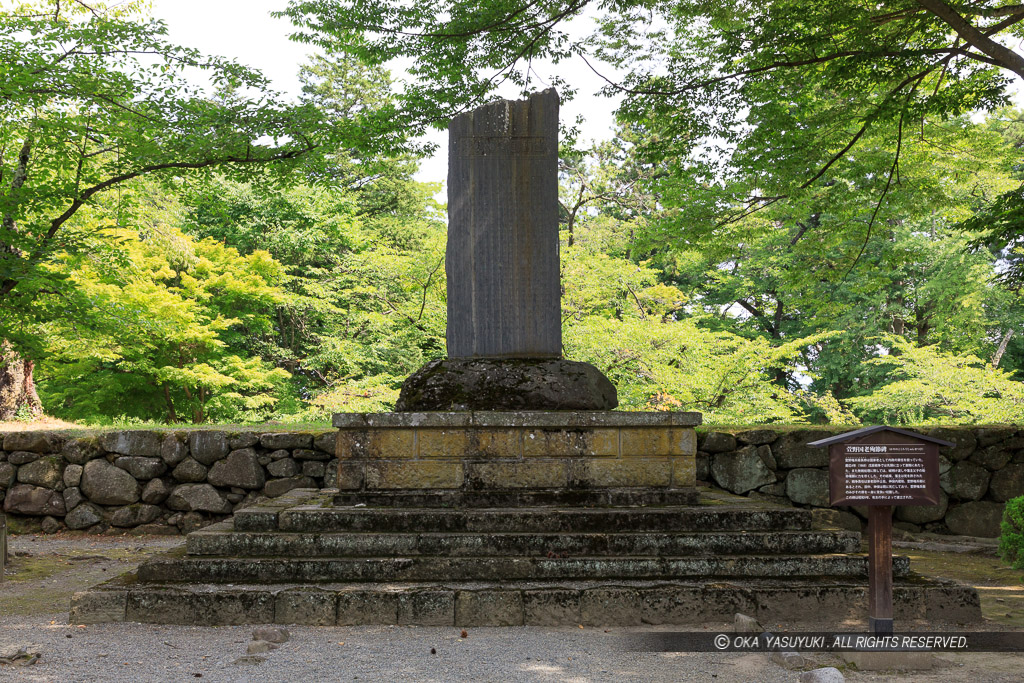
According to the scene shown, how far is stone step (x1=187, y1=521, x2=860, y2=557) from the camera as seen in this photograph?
5020 mm

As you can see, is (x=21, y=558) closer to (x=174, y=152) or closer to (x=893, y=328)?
(x=174, y=152)

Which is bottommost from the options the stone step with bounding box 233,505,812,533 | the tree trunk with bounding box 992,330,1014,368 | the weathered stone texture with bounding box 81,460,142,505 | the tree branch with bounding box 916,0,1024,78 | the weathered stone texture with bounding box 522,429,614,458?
the weathered stone texture with bounding box 81,460,142,505

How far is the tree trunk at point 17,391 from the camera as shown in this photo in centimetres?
1509

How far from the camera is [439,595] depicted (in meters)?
4.50

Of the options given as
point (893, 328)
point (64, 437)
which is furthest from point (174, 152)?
point (893, 328)

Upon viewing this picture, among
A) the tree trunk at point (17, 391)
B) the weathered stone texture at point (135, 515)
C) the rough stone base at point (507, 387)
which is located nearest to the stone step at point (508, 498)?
the rough stone base at point (507, 387)

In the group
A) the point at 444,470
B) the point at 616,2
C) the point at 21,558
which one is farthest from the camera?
the point at 616,2

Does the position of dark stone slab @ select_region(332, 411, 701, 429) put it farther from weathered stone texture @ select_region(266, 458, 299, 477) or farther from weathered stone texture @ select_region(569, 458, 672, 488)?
weathered stone texture @ select_region(266, 458, 299, 477)

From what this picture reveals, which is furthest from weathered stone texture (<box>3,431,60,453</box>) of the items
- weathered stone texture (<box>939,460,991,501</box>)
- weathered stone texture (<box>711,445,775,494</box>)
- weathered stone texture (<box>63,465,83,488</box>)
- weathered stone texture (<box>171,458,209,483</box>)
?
weathered stone texture (<box>939,460,991,501</box>)

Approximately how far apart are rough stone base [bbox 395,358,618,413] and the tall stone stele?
0.04ft

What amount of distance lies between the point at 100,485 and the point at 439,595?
6024 mm

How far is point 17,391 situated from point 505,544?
14036 mm

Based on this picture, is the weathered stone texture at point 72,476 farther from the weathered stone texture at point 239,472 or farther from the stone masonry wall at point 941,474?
the stone masonry wall at point 941,474

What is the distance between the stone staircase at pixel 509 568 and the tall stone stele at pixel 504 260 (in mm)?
1040
